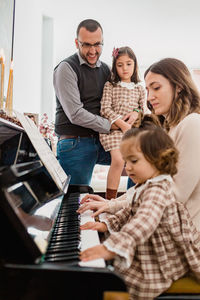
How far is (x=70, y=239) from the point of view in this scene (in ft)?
3.28

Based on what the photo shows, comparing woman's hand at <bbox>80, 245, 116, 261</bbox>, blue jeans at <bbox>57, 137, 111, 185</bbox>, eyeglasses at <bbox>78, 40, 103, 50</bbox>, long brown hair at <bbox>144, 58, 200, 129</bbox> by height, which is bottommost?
blue jeans at <bbox>57, 137, 111, 185</bbox>

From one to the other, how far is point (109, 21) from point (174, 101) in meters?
4.78

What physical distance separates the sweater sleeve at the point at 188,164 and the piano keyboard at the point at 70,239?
1.30 feet

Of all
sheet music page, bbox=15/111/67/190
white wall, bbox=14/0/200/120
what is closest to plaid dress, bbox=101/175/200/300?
sheet music page, bbox=15/111/67/190

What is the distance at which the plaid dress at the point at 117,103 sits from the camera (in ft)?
7.56

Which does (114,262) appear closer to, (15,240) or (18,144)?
(15,240)

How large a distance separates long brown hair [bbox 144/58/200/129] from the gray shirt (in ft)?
2.97

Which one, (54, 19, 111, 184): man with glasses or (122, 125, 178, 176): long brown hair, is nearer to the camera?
(122, 125, 178, 176): long brown hair

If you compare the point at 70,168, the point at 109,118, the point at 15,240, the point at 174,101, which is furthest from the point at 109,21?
the point at 15,240

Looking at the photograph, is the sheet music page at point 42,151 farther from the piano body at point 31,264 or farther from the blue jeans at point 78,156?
the blue jeans at point 78,156

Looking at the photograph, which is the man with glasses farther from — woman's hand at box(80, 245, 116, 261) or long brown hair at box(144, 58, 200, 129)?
woman's hand at box(80, 245, 116, 261)

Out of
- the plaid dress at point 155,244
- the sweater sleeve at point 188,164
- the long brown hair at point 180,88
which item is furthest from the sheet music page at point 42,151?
the long brown hair at point 180,88

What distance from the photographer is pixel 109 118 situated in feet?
7.90

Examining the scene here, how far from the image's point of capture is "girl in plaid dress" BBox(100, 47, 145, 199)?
237 centimetres
